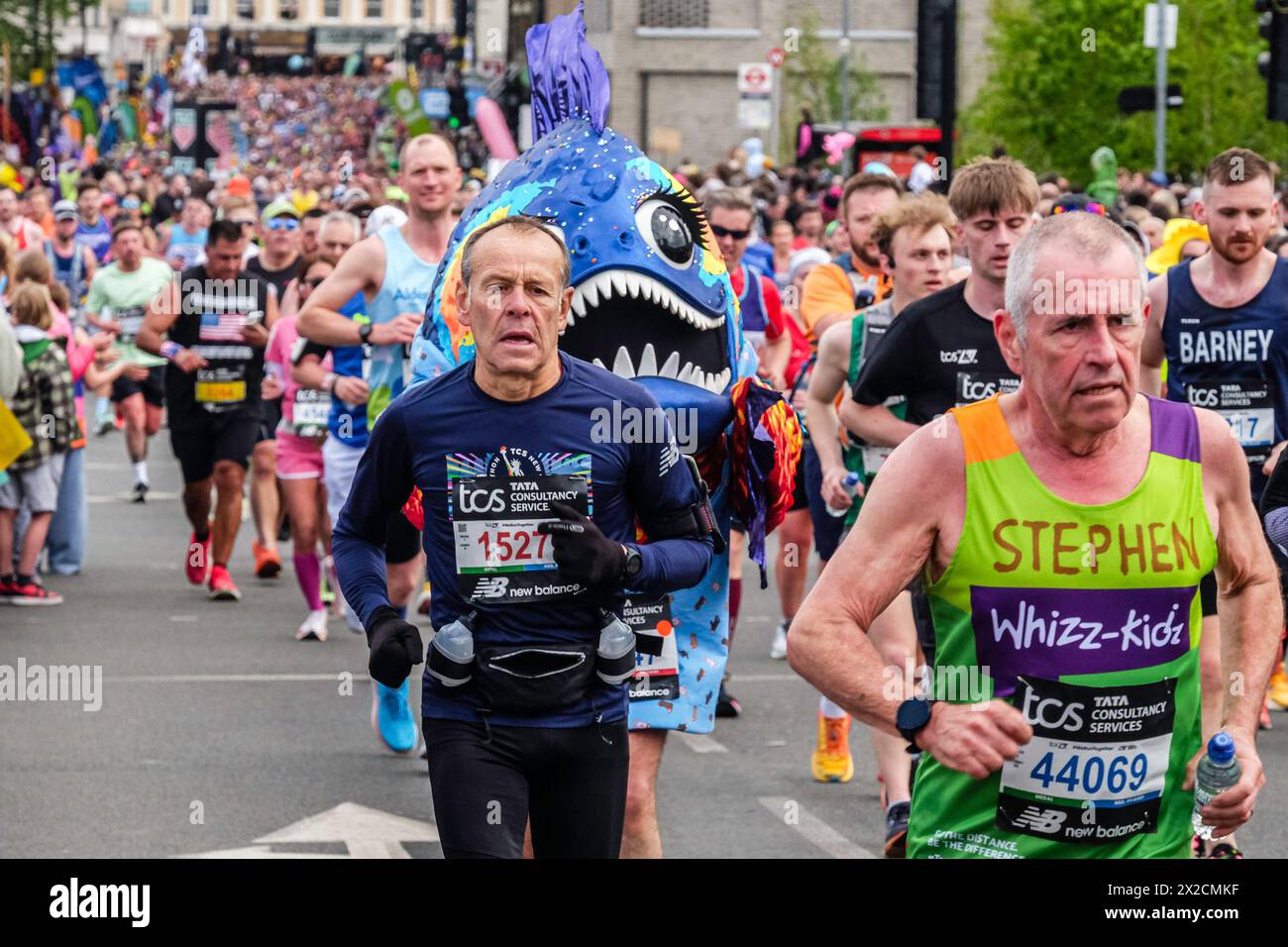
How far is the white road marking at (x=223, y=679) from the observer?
10.5m

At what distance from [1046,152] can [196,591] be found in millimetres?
28382

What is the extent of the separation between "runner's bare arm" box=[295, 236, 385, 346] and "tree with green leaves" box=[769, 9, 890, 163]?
49032 mm

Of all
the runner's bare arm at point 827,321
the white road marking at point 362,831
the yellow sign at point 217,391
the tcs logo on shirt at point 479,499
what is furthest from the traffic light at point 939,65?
the tcs logo on shirt at point 479,499

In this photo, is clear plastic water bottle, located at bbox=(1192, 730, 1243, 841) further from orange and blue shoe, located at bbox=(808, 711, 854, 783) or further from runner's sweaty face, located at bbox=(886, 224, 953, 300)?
orange and blue shoe, located at bbox=(808, 711, 854, 783)

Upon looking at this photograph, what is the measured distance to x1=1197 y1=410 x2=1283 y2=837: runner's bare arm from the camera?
389cm

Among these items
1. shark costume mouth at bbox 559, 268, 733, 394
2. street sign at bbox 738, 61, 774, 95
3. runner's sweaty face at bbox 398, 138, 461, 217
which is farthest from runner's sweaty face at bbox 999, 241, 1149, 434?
Result: street sign at bbox 738, 61, 774, 95

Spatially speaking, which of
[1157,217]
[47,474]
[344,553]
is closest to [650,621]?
[344,553]

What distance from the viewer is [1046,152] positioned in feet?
130

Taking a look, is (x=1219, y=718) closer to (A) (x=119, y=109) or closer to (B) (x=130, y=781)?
(B) (x=130, y=781)

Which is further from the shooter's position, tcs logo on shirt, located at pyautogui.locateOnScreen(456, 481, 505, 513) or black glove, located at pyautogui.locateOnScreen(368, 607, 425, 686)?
tcs logo on shirt, located at pyautogui.locateOnScreen(456, 481, 505, 513)

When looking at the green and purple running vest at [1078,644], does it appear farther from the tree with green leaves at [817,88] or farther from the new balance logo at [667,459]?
the tree with green leaves at [817,88]

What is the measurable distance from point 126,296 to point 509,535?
13.4 meters

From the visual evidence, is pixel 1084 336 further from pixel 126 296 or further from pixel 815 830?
pixel 126 296

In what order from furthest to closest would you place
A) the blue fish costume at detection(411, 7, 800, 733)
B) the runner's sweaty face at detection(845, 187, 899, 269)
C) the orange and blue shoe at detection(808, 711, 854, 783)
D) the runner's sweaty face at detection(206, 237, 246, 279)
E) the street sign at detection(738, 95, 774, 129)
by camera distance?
the street sign at detection(738, 95, 774, 129)
the runner's sweaty face at detection(206, 237, 246, 279)
the runner's sweaty face at detection(845, 187, 899, 269)
the orange and blue shoe at detection(808, 711, 854, 783)
the blue fish costume at detection(411, 7, 800, 733)
